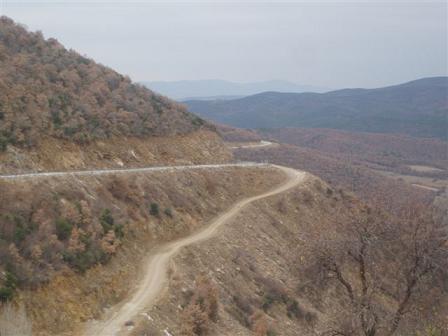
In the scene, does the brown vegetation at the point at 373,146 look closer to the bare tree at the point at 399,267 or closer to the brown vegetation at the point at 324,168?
the brown vegetation at the point at 324,168

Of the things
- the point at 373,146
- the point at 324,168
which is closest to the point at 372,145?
the point at 373,146

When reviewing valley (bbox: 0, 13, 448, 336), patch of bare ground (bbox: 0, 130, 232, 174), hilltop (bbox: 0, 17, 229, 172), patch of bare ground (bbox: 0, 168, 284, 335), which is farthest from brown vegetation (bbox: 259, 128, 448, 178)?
patch of bare ground (bbox: 0, 168, 284, 335)

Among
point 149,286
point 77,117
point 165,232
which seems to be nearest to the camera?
point 149,286

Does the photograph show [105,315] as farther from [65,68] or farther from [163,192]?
[65,68]

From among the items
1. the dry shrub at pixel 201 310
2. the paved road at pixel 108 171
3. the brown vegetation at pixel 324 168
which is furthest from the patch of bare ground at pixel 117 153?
the brown vegetation at pixel 324 168

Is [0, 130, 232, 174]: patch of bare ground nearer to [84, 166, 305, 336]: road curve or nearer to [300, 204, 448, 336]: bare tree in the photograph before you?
[84, 166, 305, 336]: road curve

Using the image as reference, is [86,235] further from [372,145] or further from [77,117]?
[372,145]
